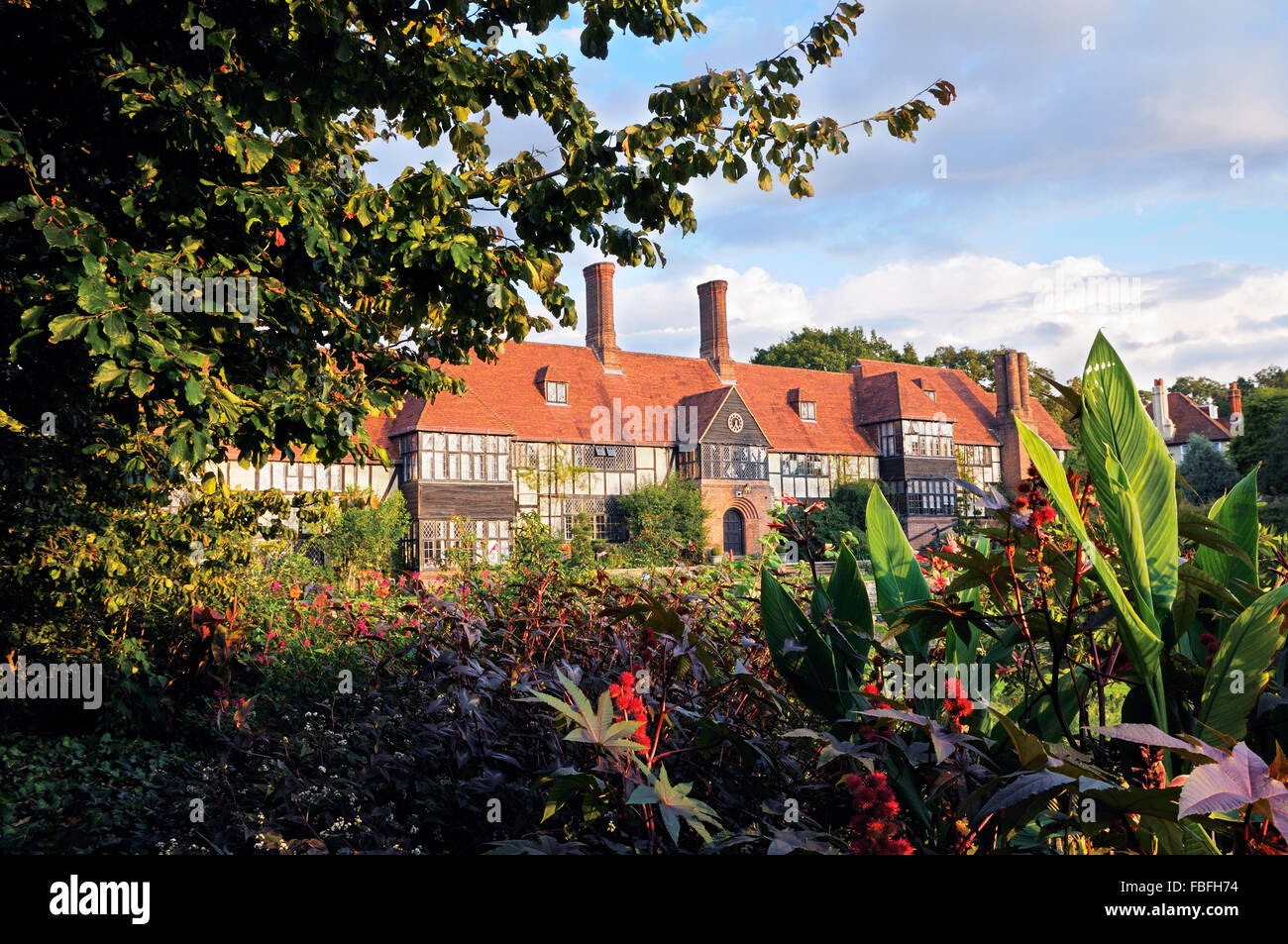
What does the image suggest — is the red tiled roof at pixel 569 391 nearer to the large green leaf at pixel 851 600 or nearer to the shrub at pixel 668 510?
the shrub at pixel 668 510

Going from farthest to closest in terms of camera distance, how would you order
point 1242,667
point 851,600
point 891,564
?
1. point 891,564
2. point 851,600
3. point 1242,667

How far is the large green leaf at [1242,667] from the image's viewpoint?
2.00 m

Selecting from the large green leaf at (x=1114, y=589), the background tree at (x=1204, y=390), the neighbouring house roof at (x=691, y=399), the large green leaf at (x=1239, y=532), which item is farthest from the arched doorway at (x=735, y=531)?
the background tree at (x=1204, y=390)

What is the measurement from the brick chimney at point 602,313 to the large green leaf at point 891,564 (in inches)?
1340

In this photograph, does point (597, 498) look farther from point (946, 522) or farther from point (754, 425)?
point (946, 522)

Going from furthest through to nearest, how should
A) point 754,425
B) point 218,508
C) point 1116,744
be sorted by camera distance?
point 754,425, point 218,508, point 1116,744

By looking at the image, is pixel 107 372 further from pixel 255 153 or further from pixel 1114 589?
pixel 1114 589

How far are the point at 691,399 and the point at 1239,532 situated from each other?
3454 cm

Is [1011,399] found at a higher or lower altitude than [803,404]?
higher

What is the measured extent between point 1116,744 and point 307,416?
439 centimetres

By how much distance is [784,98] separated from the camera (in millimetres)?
5207

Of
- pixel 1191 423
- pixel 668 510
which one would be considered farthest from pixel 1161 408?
pixel 668 510

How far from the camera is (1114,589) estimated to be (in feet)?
6.30
